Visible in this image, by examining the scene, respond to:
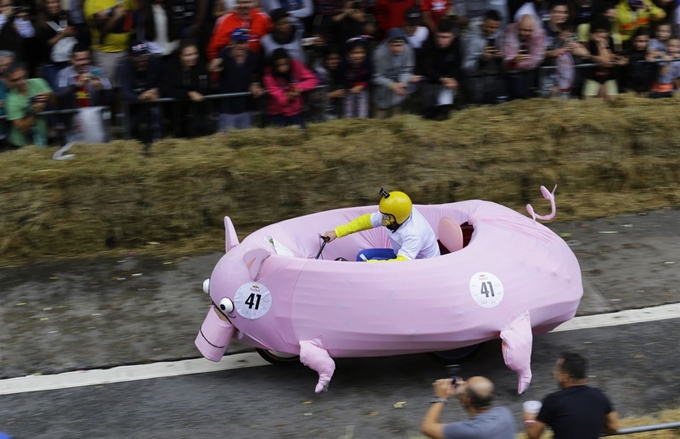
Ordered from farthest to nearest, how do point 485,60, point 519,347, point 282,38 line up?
1. point 485,60
2. point 282,38
3. point 519,347

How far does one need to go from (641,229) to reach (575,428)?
5.90 metres

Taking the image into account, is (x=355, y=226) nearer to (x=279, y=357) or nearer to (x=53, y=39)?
(x=279, y=357)

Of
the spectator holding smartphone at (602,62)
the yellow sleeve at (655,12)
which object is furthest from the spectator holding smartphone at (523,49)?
the yellow sleeve at (655,12)

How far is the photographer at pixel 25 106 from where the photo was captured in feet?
35.2

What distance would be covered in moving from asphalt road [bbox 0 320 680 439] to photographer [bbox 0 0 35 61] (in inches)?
186

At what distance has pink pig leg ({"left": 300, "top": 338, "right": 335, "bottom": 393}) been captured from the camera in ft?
25.8

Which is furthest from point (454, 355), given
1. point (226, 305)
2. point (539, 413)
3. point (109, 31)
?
point (109, 31)

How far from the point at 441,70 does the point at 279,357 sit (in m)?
4.52

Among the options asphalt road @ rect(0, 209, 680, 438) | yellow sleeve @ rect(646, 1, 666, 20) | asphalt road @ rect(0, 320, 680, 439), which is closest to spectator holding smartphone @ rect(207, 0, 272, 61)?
asphalt road @ rect(0, 209, 680, 438)

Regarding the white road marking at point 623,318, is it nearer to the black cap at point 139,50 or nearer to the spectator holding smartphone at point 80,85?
the black cap at point 139,50

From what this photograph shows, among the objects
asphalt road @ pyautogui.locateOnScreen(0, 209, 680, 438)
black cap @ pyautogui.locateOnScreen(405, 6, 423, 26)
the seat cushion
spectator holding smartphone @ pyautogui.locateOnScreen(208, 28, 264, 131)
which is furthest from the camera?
black cap @ pyautogui.locateOnScreen(405, 6, 423, 26)

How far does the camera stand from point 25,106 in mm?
10789

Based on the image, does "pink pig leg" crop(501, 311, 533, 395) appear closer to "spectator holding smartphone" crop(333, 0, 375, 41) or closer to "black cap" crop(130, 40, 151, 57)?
"spectator holding smartphone" crop(333, 0, 375, 41)

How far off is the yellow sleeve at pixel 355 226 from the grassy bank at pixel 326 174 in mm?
2000
